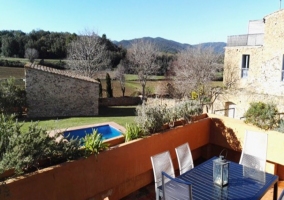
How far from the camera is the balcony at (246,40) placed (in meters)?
17.3

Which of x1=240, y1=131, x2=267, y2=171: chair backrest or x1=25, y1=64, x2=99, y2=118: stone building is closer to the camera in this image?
x1=240, y1=131, x2=267, y2=171: chair backrest

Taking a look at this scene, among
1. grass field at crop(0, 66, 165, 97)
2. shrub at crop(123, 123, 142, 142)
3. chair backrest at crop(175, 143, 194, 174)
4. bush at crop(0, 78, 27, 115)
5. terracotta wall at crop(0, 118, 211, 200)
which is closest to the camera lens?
terracotta wall at crop(0, 118, 211, 200)

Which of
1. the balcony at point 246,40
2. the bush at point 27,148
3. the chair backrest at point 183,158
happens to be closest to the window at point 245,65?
the balcony at point 246,40

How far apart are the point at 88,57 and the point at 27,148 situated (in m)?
25.5

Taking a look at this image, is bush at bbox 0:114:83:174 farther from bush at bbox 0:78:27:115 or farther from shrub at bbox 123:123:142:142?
bush at bbox 0:78:27:115

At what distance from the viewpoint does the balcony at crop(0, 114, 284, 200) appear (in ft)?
12.1

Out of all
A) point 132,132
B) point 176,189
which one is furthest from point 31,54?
point 176,189

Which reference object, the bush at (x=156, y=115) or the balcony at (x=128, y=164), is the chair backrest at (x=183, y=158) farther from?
the bush at (x=156, y=115)

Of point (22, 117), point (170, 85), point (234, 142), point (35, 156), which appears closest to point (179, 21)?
point (170, 85)

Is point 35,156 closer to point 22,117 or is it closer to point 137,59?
point 22,117

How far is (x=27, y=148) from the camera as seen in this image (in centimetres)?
357

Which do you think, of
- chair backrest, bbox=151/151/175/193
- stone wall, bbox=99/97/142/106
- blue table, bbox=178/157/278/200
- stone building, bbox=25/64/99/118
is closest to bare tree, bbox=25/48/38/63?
stone wall, bbox=99/97/142/106

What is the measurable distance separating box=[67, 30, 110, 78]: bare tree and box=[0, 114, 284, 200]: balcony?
21723 millimetres

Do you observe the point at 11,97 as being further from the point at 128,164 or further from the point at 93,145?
the point at 93,145
